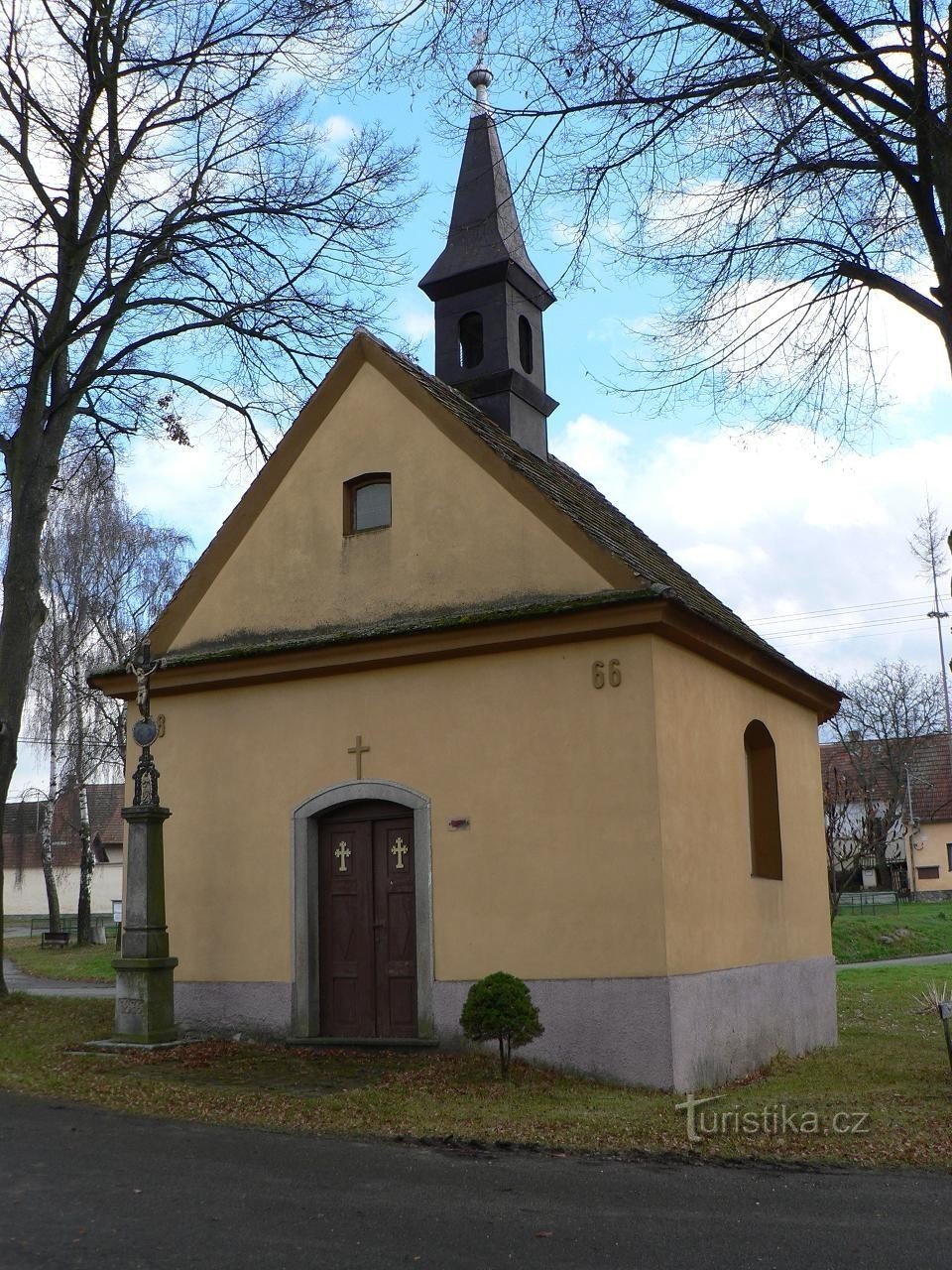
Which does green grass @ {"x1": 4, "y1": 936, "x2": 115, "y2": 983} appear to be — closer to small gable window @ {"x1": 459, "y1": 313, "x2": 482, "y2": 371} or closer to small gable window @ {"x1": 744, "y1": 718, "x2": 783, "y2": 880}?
small gable window @ {"x1": 459, "y1": 313, "x2": 482, "y2": 371}

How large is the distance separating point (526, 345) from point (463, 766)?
20.8 ft

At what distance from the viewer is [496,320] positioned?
15.0m

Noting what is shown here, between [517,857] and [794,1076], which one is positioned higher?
[517,857]

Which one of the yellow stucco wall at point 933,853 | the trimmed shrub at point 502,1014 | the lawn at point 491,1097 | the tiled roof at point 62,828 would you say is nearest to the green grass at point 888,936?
the lawn at point 491,1097

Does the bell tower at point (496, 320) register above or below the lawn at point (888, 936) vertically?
above

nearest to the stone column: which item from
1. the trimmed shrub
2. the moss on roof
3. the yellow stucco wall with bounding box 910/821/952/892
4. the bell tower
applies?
the moss on roof

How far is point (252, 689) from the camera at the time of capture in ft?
42.3

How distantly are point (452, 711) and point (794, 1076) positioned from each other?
15.2ft

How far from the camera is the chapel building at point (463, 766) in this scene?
10.7 m

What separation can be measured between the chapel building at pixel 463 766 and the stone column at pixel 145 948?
71 cm

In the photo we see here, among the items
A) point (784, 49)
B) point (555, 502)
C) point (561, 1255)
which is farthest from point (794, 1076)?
point (784, 49)

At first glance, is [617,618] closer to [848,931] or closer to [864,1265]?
[864,1265]

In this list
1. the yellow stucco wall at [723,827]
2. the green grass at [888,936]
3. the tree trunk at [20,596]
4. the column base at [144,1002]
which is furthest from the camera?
the green grass at [888,936]

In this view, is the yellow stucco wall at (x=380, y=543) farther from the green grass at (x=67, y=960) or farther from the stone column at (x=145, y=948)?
the green grass at (x=67, y=960)
